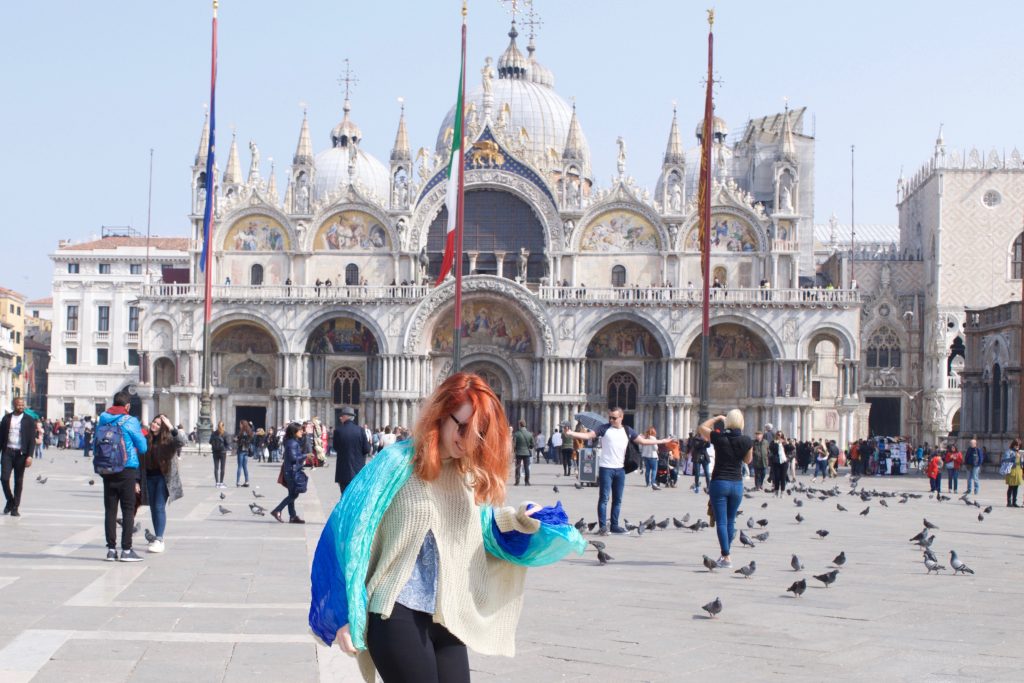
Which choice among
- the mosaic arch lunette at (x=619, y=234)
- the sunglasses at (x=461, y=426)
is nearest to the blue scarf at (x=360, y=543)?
the sunglasses at (x=461, y=426)

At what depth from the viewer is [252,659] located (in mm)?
8562

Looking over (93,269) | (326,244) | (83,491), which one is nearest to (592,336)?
(326,244)

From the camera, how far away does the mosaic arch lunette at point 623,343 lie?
180ft

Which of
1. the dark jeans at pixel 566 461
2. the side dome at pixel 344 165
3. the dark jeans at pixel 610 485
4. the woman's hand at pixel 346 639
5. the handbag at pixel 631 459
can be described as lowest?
the dark jeans at pixel 566 461

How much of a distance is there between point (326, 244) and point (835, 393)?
24.2 metres

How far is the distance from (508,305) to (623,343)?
191 inches

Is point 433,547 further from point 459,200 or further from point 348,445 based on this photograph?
point 459,200

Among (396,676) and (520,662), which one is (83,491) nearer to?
(520,662)

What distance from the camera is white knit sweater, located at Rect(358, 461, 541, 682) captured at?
205 inches

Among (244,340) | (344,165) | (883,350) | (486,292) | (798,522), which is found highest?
(344,165)

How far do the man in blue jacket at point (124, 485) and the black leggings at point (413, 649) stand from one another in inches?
344

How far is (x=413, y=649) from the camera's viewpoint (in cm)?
504

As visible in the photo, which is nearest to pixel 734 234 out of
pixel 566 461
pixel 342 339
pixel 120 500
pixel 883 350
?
pixel 883 350

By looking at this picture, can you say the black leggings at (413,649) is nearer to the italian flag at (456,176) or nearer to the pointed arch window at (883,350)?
the italian flag at (456,176)
